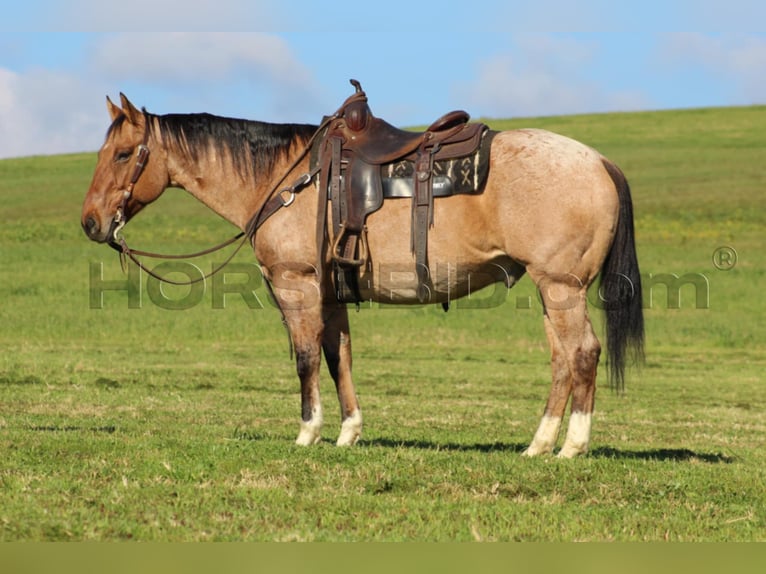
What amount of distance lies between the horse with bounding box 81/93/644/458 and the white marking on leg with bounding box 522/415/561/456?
0.4 inches

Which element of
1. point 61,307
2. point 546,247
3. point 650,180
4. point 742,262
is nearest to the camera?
Result: point 546,247

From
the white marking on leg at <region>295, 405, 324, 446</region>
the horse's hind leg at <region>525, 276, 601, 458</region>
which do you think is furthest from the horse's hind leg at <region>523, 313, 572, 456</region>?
the white marking on leg at <region>295, 405, 324, 446</region>

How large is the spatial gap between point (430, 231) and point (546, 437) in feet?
6.77

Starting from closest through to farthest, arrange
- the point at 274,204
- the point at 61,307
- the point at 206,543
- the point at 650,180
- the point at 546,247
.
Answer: the point at 206,543 → the point at 546,247 → the point at 274,204 → the point at 61,307 → the point at 650,180

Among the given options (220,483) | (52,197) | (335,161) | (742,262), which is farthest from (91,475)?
(52,197)

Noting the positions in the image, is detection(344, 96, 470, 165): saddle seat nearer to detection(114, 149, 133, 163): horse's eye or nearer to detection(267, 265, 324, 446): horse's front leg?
detection(267, 265, 324, 446): horse's front leg

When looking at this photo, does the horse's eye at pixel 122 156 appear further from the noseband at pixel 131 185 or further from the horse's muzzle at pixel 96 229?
the horse's muzzle at pixel 96 229

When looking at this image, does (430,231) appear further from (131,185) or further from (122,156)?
(122,156)

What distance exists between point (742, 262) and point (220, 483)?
105ft

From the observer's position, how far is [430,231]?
9.44m

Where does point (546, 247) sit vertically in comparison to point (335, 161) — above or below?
below

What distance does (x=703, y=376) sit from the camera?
827 inches

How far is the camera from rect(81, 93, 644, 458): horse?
30.1 feet

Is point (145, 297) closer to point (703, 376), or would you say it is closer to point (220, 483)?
point (703, 376)
